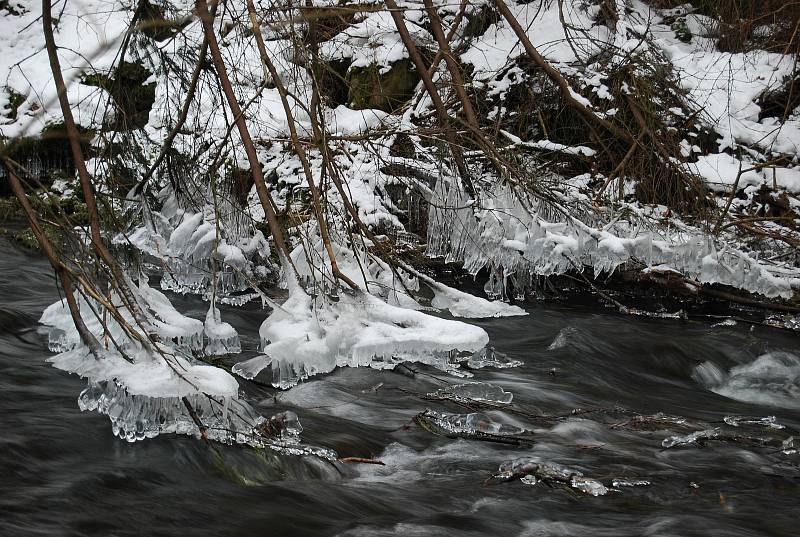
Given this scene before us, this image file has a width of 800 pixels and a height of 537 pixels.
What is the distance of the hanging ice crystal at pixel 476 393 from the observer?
400cm

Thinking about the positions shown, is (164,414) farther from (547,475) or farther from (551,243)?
(551,243)

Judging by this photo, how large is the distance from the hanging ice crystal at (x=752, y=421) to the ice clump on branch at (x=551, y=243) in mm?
1221

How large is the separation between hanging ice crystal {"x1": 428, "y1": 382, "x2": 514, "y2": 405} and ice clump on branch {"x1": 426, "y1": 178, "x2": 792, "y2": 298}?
112cm

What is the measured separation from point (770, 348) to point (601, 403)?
1.96m

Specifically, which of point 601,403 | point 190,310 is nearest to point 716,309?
point 601,403

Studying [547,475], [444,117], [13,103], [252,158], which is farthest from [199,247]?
[13,103]

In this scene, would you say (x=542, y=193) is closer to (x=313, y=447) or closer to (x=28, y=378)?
(x=313, y=447)

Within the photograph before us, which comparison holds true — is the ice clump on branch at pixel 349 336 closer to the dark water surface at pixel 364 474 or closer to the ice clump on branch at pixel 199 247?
the dark water surface at pixel 364 474

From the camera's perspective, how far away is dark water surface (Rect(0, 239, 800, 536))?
2.54 m

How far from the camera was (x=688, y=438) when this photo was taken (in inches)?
146

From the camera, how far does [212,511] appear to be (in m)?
2.58

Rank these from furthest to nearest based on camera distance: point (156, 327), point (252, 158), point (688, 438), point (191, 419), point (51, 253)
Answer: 1. point (688, 438)
2. point (252, 158)
3. point (191, 419)
4. point (156, 327)
5. point (51, 253)

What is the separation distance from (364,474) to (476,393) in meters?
1.12

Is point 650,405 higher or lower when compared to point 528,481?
lower
